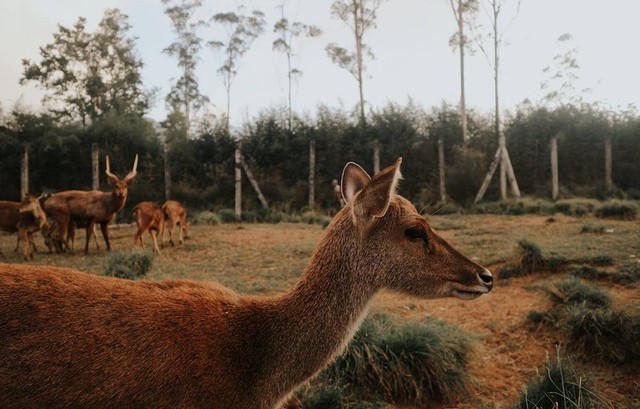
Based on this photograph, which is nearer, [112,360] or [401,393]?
[112,360]

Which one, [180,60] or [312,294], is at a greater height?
[180,60]

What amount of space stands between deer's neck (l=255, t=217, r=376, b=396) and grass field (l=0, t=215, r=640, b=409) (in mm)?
2040

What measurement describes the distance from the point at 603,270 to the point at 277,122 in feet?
55.1

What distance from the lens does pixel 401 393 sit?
4422 mm

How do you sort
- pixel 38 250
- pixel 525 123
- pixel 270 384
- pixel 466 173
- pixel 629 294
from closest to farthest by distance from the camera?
pixel 270 384 < pixel 629 294 < pixel 38 250 < pixel 466 173 < pixel 525 123

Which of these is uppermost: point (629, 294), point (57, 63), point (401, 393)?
point (57, 63)

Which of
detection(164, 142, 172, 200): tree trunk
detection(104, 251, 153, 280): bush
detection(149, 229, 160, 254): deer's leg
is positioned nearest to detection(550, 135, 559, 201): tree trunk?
detection(149, 229, 160, 254): deer's leg

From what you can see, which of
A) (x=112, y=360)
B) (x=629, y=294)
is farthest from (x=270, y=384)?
(x=629, y=294)

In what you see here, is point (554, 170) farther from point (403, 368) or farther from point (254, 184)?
point (403, 368)

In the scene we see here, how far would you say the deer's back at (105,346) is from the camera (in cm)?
177

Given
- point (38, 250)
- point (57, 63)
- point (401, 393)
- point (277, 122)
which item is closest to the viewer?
point (401, 393)

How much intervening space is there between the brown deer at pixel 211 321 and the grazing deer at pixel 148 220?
365 inches

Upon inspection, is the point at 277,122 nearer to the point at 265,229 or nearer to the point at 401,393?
the point at 265,229

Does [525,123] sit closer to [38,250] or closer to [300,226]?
[300,226]
